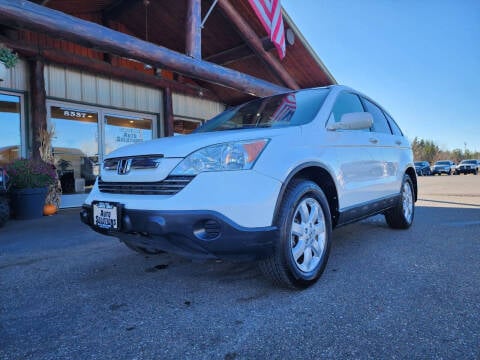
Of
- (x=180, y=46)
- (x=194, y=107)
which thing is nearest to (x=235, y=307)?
(x=180, y=46)

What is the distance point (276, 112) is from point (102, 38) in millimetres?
2859

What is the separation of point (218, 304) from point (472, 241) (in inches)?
122

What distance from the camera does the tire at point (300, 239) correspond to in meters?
2.09

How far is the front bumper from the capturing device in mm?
1848

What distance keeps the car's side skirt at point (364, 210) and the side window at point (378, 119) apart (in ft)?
2.68

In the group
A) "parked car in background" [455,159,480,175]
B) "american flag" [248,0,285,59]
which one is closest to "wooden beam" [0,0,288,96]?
"american flag" [248,0,285,59]

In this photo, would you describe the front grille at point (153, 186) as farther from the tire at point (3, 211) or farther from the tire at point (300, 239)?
the tire at point (3, 211)

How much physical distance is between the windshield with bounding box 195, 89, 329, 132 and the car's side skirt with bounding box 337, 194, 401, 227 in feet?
2.99

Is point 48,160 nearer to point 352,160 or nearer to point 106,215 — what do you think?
point 106,215

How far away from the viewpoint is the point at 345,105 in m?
3.17

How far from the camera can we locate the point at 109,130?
314 inches

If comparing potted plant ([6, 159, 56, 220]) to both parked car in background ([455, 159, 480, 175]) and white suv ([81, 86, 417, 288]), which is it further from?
parked car in background ([455, 159, 480, 175])

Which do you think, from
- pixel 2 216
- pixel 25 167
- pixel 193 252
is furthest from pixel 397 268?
pixel 25 167

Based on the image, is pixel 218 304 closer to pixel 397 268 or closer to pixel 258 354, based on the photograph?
pixel 258 354
